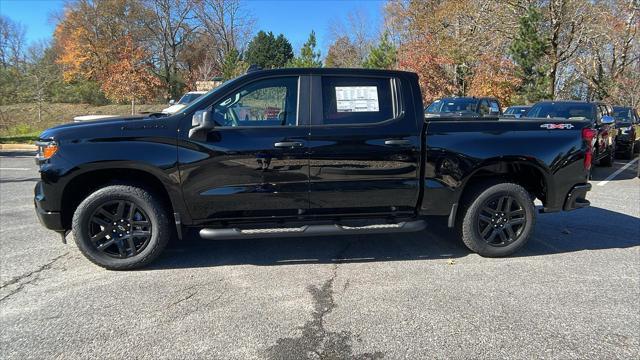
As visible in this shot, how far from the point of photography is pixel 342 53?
44156 mm

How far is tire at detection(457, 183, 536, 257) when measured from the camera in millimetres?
4500

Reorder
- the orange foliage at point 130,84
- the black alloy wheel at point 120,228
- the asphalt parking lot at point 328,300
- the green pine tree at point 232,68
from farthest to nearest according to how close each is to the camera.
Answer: the green pine tree at point 232,68, the orange foliage at point 130,84, the black alloy wheel at point 120,228, the asphalt parking lot at point 328,300

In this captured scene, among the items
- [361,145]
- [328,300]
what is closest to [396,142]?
[361,145]

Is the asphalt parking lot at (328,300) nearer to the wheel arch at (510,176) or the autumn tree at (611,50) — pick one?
the wheel arch at (510,176)

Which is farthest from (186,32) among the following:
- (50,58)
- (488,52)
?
(488,52)

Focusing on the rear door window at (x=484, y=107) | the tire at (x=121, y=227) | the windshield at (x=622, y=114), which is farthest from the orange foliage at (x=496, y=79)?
the tire at (x=121, y=227)

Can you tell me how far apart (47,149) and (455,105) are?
40.5 ft

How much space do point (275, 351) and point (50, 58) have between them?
141ft

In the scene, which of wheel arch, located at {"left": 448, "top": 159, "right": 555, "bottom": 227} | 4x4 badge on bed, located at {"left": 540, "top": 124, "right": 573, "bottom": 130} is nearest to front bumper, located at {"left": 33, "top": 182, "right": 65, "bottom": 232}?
wheel arch, located at {"left": 448, "top": 159, "right": 555, "bottom": 227}

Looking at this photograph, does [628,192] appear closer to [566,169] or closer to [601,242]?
[601,242]

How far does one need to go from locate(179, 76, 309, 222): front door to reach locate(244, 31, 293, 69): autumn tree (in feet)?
149

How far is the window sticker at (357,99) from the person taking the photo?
425 centimetres

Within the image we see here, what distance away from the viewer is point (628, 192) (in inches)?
322

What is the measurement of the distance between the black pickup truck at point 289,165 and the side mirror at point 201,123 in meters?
0.01
